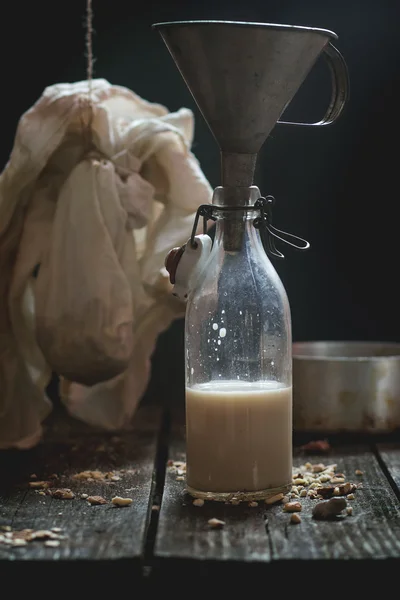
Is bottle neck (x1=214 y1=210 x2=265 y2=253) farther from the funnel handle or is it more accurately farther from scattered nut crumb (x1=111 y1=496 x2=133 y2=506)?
scattered nut crumb (x1=111 y1=496 x2=133 y2=506)

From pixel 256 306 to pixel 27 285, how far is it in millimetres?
477

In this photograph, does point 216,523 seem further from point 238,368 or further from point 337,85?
point 337,85

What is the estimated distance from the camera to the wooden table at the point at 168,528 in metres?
0.88

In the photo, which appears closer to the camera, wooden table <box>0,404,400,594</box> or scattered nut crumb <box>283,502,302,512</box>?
wooden table <box>0,404,400,594</box>

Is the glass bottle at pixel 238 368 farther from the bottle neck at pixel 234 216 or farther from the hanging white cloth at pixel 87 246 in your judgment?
the hanging white cloth at pixel 87 246

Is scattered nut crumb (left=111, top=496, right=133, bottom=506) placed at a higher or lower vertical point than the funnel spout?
lower

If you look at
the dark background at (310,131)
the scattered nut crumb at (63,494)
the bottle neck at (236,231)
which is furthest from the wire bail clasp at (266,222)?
the dark background at (310,131)

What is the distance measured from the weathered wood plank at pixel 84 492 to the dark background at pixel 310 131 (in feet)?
1.34

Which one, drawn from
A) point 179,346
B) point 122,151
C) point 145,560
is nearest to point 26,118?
point 122,151

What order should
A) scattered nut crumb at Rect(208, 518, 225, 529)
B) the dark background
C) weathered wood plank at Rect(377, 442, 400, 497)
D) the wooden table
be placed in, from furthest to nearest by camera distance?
the dark background
weathered wood plank at Rect(377, 442, 400, 497)
scattered nut crumb at Rect(208, 518, 225, 529)
the wooden table

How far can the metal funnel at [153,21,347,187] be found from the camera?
1.04 metres

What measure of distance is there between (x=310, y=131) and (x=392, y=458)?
70cm

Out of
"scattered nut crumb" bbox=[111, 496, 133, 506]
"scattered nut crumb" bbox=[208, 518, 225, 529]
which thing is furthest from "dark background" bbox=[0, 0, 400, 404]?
"scattered nut crumb" bbox=[208, 518, 225, 529]

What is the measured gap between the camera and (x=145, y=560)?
36.1 inches
